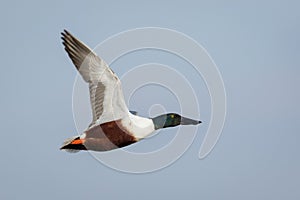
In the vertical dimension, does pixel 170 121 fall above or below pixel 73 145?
above

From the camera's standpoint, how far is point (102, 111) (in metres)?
29.9

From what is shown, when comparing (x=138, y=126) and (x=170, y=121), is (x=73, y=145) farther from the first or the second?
(x=170, y=121)

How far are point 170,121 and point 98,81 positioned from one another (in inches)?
86.4

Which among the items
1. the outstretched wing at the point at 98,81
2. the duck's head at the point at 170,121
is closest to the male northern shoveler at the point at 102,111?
the outstretched wing at the point at 98,81

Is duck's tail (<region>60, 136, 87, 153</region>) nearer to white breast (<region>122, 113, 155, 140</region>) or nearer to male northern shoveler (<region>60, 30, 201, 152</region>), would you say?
male northern shoveler (<region>60, 30, 201, 152</region>)

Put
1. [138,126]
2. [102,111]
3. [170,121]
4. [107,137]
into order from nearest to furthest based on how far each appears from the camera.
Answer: [107,137] < [138,126] < [102,111] < [170,121]

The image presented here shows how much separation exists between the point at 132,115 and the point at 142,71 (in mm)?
1166

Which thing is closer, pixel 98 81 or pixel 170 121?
pixel 98 81

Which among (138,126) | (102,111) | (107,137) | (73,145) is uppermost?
(102,111)

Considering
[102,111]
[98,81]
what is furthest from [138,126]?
[98,81]

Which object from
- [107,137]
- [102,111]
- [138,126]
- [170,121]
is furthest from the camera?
[170,121]

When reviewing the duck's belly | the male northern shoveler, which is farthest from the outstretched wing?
the duck's belly

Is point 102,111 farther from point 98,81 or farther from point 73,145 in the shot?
point 73,145

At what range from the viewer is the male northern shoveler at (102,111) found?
2959cm
